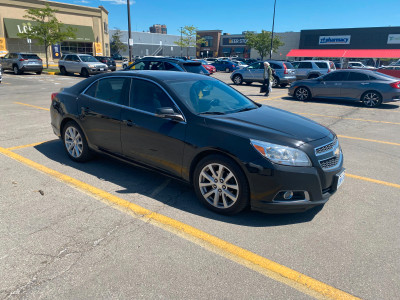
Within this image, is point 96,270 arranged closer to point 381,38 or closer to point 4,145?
point 4,145

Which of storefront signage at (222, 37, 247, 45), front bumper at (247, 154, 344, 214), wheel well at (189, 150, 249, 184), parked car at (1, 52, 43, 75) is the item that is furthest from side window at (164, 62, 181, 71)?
storefront signage at (222, 37, 247, 45)

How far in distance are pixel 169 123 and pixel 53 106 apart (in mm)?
2736

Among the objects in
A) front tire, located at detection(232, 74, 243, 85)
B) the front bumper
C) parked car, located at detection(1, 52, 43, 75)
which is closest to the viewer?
the front bumper

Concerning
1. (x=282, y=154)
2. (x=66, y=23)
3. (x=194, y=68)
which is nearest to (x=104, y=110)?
(x=282, y=154)

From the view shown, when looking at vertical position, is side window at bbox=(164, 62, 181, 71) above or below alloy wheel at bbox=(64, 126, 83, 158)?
above

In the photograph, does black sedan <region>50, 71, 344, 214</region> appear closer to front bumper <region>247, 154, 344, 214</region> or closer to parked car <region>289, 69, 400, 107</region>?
front bumper <region>247, 154, 344, 214</region>

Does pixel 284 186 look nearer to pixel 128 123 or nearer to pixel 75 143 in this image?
pixel 128 123

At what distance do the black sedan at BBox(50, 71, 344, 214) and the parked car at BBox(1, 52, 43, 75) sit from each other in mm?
23578

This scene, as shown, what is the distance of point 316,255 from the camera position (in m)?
2.90

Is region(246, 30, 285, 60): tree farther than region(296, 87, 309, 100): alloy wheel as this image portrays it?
Yes

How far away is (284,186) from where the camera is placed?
10.4 ft

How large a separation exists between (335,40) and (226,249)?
6029cm

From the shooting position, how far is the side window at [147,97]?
13.2 feet

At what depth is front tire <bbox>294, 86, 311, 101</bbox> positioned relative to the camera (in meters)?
14.0
